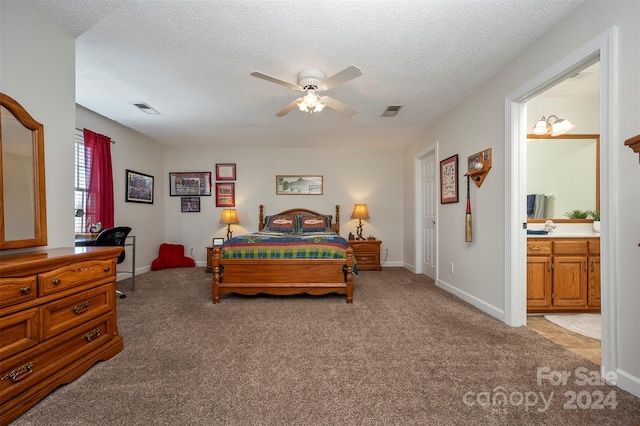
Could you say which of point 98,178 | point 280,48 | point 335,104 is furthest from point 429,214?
point 98,178

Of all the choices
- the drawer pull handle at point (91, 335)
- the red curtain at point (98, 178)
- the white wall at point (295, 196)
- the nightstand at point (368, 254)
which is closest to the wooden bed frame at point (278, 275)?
the drawer pull handle at point (91, 335)

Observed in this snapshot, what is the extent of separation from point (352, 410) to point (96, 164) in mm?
4503

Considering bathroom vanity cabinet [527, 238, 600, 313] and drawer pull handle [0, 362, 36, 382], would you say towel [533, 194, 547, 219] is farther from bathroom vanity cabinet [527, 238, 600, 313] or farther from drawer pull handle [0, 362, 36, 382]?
drawer pull handle [0, 362, 36, 382]

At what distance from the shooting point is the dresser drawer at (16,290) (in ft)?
4.66

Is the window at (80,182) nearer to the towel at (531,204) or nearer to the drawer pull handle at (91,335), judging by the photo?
the drawer pull handle at (91,335)

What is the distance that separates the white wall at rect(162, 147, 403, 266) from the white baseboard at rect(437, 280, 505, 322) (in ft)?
6.96

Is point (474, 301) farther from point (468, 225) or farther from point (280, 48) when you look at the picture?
point (280, 48)

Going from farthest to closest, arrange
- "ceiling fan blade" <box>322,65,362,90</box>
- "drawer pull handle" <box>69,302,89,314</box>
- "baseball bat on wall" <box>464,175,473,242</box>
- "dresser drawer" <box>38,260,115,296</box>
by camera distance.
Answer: "baseball bat on wall" <box>464,175,473,242</box> < "ceiling fan blade" <box>322,65,362,90</box> < "drawer pull handle" <box>69,302,89,314</box> < "dresser drawer" <box>38,260,115,296</box>

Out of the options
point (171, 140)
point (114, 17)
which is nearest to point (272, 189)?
point (171, 140)

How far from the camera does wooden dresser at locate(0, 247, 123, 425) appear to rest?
146 centimetres

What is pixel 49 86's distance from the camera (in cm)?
215

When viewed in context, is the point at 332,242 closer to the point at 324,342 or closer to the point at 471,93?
the point at 324,342

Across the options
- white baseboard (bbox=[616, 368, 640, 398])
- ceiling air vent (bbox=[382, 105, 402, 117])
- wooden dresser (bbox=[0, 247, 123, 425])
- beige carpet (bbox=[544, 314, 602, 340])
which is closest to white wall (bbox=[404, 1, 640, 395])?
white baseboard (bbox=[616, 368, 640, 398])

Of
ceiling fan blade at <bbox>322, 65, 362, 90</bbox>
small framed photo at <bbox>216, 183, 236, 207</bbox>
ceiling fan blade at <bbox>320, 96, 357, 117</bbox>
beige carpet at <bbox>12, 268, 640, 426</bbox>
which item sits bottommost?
beige carpet at <bbox>12, 268, 640, 426</bbox>
